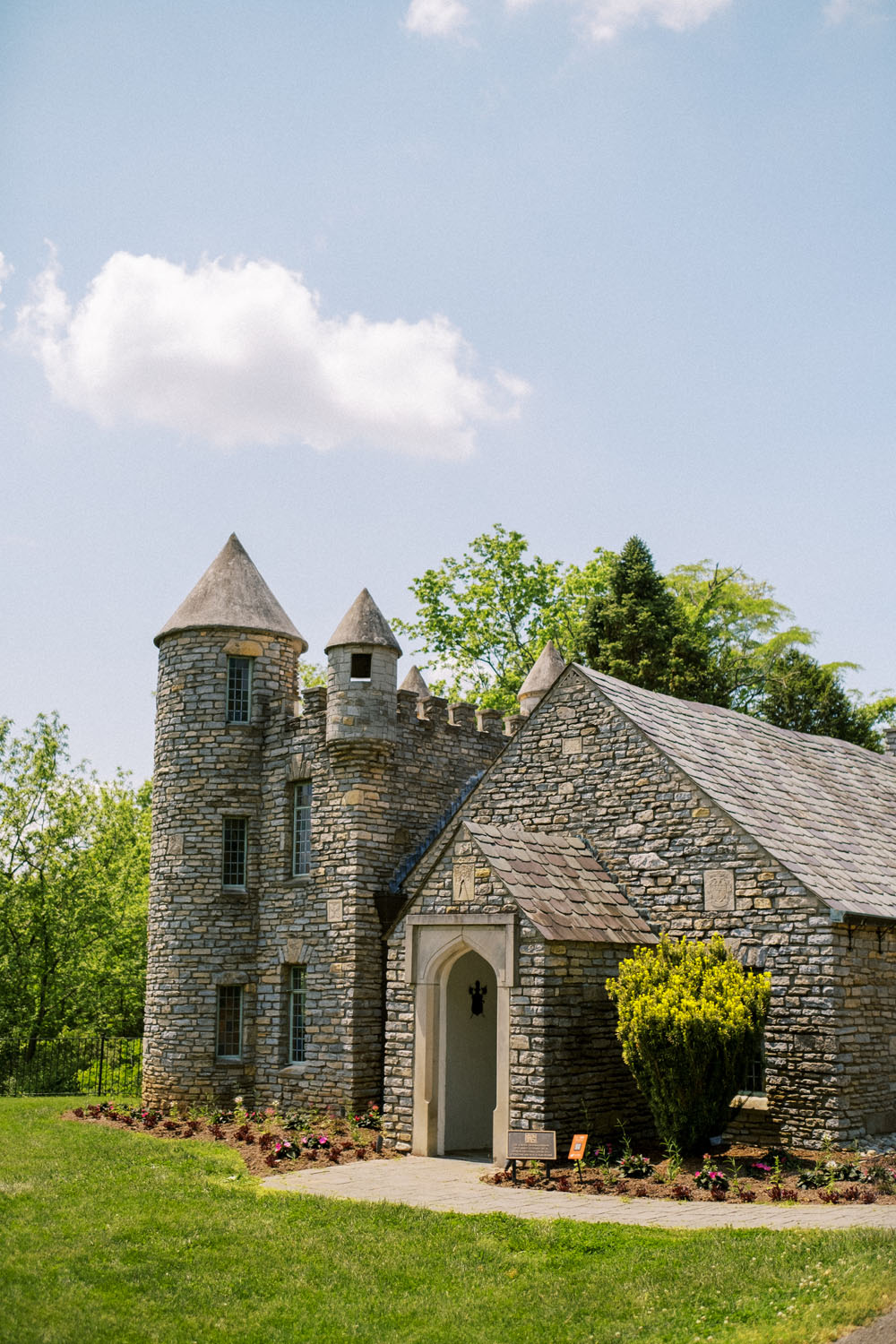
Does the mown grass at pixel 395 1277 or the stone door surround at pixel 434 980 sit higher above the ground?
the stone door surround at pixel 434 980

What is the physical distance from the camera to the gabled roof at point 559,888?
15250 mm

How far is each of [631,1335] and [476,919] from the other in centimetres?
734

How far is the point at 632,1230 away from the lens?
10984mm

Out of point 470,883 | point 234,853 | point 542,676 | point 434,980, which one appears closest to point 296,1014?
point 234,853

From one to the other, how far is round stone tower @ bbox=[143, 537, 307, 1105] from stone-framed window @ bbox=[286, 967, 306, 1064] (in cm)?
85

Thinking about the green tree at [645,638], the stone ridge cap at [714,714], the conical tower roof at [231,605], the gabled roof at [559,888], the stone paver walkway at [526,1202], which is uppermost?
the green tree at [645,638]

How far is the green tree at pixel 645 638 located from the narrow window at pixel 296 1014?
15.0 metres

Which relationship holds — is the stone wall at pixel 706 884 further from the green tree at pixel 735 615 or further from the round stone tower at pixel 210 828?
the green tree at pixel 735 615

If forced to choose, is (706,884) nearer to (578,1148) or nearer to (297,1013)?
(578,1148)

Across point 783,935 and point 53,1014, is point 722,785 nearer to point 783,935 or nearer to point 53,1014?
point 783,935

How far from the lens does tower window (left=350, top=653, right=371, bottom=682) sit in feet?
70.6

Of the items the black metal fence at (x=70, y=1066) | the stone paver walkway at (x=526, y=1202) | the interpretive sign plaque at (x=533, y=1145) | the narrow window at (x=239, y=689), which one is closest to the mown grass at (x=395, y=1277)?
the stone paver walkway at (x=526, y=1202)

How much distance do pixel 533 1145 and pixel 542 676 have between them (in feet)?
43.9

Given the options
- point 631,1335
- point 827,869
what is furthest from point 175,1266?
point 827,869
